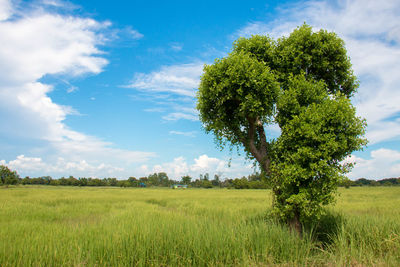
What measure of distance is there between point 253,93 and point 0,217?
62.8ft

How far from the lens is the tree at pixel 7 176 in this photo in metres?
96.3

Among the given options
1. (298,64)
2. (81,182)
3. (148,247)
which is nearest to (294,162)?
(298,64)

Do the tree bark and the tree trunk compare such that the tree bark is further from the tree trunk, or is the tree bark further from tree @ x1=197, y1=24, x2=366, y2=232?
the tree trunk

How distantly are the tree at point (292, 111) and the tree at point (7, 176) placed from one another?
11473 cm

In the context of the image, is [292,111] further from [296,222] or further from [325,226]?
[325,226]

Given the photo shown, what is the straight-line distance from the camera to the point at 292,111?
11953 millimetres

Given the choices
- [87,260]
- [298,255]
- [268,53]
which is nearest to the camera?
[87,260]

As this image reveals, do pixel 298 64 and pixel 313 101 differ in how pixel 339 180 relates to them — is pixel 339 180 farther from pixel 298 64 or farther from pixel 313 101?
pixel 298 64

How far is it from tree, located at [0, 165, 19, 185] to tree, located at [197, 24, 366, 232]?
4517 inches

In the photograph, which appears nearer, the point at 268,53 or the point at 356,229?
the point at 356,229

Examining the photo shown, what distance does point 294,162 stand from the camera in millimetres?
11219

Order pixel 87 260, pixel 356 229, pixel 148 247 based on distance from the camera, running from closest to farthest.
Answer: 1. pixel 87 260
2. pixel 148 247
3. pixel 356 229

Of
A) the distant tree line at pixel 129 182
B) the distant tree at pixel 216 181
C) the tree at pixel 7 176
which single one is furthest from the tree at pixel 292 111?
the distant tree at pixel 216 181

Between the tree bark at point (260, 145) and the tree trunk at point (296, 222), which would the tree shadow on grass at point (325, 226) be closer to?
the tree trunk at point (296, 222)
